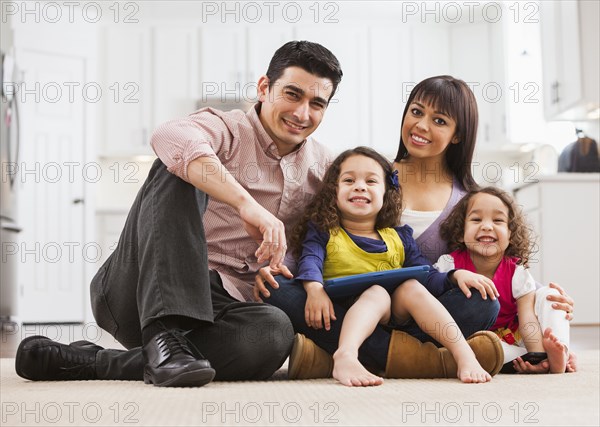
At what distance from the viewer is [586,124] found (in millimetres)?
4609

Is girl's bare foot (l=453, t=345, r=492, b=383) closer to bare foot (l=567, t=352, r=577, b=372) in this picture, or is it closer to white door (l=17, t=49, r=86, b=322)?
bare foot (l=567, t=352, r=577, b=372)

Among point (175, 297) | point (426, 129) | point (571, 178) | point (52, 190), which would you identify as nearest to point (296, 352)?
point (175, 297)

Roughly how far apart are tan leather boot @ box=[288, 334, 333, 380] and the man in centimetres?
3

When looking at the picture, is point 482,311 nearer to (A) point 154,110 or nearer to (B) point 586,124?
(B) point 586,124

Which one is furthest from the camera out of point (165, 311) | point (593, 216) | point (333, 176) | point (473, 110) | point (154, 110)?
point (154, 110)

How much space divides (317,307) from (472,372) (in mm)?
304

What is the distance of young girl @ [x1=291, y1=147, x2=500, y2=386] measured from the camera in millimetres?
1519

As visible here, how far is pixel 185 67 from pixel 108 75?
51 cm

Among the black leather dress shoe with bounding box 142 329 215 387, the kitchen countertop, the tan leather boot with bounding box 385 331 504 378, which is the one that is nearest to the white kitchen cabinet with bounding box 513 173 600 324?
the kitchen countertop

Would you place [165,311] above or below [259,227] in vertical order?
below

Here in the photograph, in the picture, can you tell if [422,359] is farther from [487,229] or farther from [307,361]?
[487,229]

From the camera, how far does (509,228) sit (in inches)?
71.5

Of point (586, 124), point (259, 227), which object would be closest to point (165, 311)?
point (259, 227)

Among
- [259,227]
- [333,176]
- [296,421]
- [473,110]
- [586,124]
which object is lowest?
[296,421]
